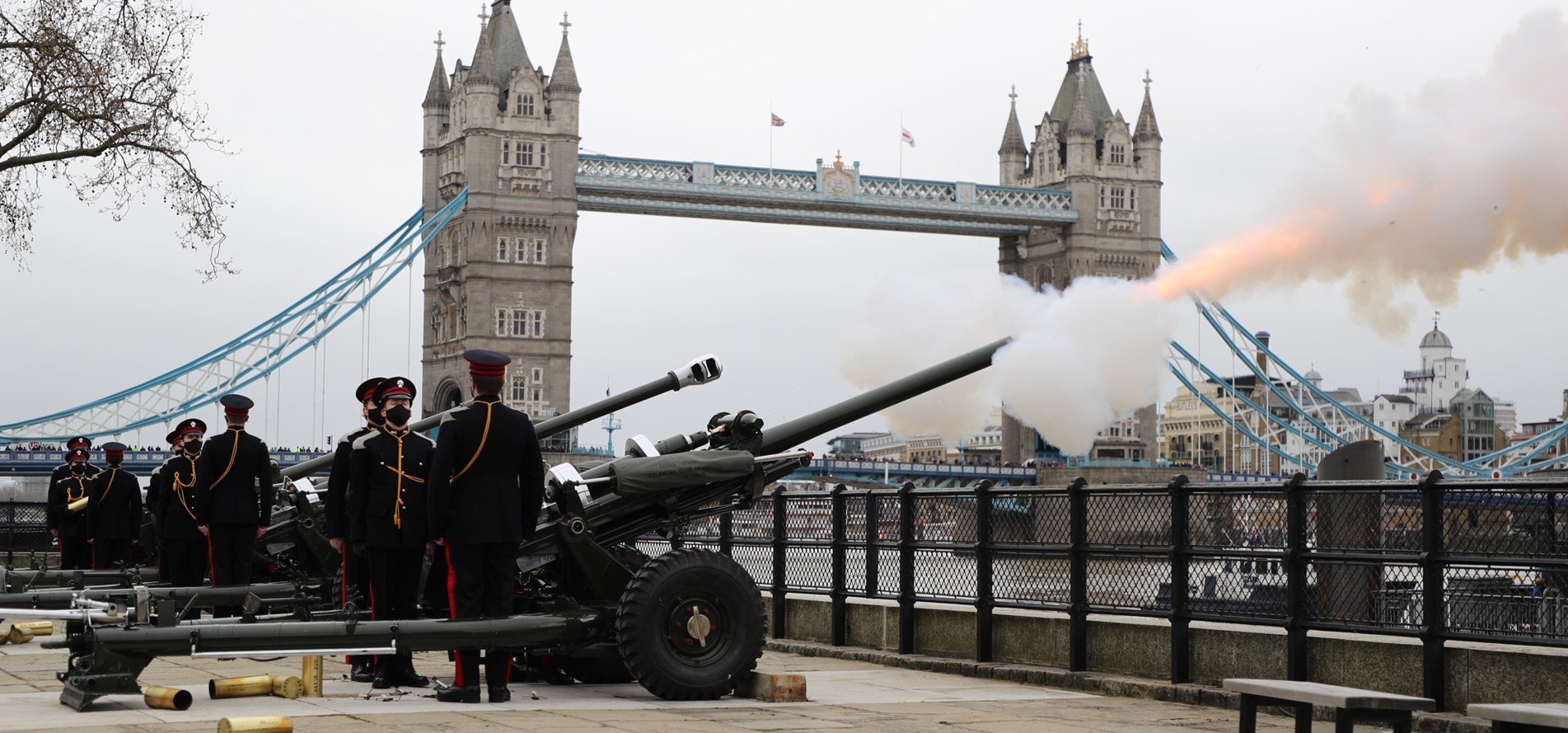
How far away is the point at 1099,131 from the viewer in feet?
332

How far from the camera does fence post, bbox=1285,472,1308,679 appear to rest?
8781 millimetres

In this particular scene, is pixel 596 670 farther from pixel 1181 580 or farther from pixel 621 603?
pixel 1181 580

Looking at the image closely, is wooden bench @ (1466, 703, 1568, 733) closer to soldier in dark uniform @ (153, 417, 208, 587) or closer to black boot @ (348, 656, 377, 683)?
black boot @ (348, 656, 377, 683)

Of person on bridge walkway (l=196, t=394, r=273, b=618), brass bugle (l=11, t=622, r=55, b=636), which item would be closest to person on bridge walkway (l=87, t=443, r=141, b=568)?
brass bugle (l=11, t=622, r=55, b=636)

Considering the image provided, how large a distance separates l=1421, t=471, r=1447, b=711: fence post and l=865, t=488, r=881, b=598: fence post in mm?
4613

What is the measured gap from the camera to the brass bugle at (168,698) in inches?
298

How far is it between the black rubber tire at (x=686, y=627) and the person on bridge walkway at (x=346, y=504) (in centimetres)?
182

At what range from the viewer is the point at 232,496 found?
11.3 metres

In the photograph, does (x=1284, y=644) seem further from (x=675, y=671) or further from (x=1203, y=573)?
(x=675, y=671)

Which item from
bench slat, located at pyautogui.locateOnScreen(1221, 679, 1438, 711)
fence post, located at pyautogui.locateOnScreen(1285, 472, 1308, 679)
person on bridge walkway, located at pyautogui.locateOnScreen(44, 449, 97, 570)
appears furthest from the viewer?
person on bridge walkway, located at pyautogui.locateOnScreen(44, 449, 97, 570)

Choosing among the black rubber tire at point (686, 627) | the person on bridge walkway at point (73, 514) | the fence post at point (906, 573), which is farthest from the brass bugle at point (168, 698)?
the person on bridge walkway at point (73, 514)

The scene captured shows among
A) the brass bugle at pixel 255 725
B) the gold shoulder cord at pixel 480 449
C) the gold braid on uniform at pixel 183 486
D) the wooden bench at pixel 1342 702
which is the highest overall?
the gold shoulder cord at pixel 480 449

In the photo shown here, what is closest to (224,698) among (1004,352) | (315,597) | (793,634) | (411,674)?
(411,674)

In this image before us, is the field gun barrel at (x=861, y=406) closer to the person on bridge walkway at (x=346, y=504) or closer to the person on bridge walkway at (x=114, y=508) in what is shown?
the person on bridge walkway at (x=346, y=504)
